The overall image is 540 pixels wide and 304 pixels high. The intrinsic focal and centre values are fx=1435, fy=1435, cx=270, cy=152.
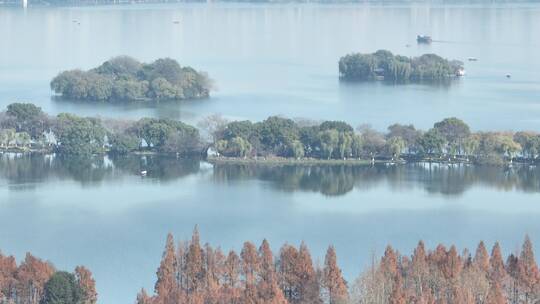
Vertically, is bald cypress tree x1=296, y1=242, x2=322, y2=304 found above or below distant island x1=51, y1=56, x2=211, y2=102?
below

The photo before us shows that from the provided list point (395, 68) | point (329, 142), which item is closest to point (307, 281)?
point (329, 142)

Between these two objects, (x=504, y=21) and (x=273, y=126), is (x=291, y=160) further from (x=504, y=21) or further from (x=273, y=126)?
(x=504, y=21)

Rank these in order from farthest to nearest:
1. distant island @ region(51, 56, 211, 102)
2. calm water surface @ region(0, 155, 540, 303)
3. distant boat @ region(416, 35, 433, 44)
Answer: distant boat @ region(416, 35, 433, 44), distant island @ region(51, 56, 211, 102), calm water surface @ region(0, 155, 540, 303)

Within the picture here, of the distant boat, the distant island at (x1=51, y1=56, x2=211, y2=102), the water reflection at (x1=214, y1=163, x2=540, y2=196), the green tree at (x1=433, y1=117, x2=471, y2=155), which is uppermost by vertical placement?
the distant boat

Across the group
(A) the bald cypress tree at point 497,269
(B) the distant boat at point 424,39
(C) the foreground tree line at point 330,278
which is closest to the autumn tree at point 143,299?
(C) the foreground tree line at point 330,278

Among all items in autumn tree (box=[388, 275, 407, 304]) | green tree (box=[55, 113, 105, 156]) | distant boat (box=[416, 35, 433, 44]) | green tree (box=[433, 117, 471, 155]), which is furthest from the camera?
distant boat (box=[416, 35, 433, 44])

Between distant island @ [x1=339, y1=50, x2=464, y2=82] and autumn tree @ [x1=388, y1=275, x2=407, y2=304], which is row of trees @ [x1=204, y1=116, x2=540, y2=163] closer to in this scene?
autumn tree @ [x1=388, y1=275, x2=407, y2=304]

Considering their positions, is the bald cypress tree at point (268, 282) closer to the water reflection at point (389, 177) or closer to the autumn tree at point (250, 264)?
the autumn tree at point (250, 264)

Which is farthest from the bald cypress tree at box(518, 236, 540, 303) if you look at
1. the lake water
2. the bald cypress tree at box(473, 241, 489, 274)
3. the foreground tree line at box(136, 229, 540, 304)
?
the lake water

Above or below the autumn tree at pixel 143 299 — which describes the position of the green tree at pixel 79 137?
above
